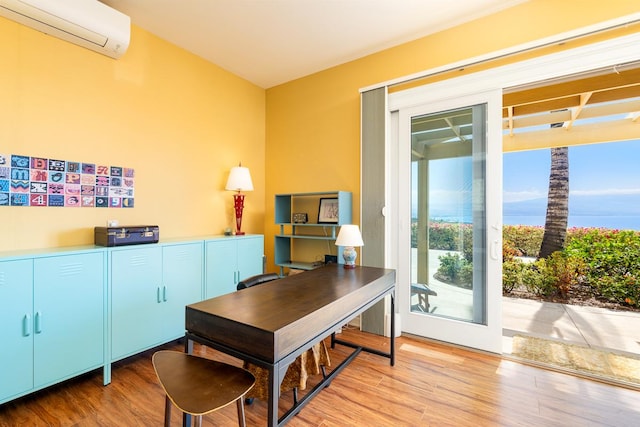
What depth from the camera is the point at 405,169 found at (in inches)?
119

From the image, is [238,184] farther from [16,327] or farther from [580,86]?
[580,86]

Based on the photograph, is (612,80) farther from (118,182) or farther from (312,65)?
(118,182)

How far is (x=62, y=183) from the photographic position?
7.52 feet

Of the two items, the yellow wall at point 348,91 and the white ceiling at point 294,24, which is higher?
the white ceiling at point 294,24

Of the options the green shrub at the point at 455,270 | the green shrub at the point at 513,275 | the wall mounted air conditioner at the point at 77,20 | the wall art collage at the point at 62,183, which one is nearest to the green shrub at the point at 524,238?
the green shrub at the point at 513,275

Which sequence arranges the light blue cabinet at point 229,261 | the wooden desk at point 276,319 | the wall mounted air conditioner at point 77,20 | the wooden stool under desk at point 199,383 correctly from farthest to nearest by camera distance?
1. the light blue cabinet at point 229,261
2. the wall mounted air conditioner at point 77,20
3. the wooden desk at point 276,319
4. the wooden stool under desk at point 199,383

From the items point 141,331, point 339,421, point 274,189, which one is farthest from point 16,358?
point 274,189

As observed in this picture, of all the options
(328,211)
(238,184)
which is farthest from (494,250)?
(238,184)

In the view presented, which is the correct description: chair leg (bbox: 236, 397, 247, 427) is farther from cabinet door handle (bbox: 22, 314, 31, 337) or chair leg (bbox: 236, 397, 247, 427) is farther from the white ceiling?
the white ceiling

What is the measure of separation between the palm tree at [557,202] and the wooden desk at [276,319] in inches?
195

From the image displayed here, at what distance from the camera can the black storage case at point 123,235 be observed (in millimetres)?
2207

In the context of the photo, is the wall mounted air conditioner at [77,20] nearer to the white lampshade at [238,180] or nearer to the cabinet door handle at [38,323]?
the white lampshade at [238,180]

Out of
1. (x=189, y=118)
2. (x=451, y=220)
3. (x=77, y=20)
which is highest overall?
(x=77, y=20)

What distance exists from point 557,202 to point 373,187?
425cm
